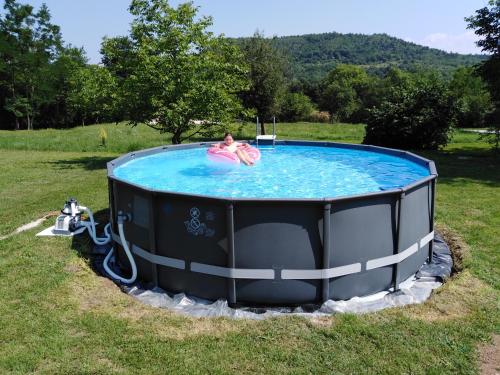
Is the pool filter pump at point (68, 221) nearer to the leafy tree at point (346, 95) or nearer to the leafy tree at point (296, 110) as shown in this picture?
the leafy tree at point (296, 110)

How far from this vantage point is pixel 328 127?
40719 mm

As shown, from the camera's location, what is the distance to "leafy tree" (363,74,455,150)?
862 inches

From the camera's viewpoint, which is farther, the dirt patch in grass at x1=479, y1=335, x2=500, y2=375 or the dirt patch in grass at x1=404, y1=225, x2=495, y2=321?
the dirt patch in grass at x1=404, y1=225, x2=495, y2=321

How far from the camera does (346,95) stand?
82.1 meters

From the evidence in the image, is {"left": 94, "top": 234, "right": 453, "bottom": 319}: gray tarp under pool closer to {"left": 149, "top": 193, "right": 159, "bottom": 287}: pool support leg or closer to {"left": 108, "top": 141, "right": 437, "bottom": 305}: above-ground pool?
{"left": 108, "top": 141, "right": 437, "bottom": 305}: above-ground pool

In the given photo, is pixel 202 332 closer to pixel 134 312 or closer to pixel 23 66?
pixel 134 312

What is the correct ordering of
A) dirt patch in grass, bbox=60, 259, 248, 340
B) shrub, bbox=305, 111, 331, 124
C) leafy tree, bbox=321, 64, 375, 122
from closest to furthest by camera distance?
1. dirt patch in grass, bbox=60, 259, 248, 340
2. shrub, bbox=305, 111, 331, 124
3. leafy tree, bbox=321, 64, 375, 122

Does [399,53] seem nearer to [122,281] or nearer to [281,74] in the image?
[281,74]

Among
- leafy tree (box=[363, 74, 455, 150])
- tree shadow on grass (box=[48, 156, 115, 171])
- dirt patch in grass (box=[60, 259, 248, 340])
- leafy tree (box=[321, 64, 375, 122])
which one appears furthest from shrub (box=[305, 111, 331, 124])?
dirt patch in grass (box=[60, 259, 248, 340])

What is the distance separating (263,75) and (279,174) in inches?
744

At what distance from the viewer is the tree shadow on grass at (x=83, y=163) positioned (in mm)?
18266

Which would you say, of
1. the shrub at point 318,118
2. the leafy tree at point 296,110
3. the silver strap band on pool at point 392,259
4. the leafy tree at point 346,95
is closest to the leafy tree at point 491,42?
the silver strap band on pool at point 392,259

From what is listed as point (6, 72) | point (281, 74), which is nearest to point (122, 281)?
point (281, 74)

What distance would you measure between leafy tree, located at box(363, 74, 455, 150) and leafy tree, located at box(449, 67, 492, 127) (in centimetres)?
99
